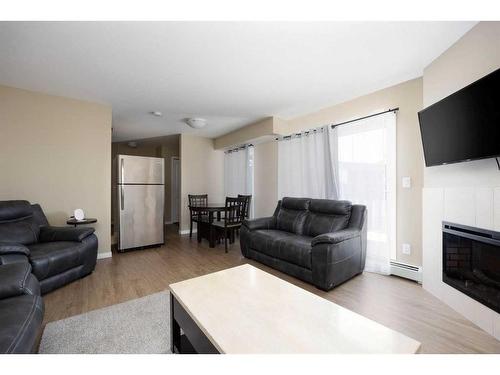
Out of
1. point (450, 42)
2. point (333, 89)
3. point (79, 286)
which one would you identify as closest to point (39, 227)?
point (79, 286)

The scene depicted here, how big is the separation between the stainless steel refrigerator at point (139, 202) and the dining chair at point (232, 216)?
111 centimetres

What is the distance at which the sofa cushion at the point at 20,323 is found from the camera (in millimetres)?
940

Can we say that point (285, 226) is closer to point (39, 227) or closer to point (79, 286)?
point (79, 286)

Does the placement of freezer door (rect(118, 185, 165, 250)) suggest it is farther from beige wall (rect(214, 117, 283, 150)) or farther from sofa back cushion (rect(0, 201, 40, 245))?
beige wall (rect(214, 117, 283, 150))

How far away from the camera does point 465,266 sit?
73.7 inches

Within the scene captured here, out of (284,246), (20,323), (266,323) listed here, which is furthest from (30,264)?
(284,246)

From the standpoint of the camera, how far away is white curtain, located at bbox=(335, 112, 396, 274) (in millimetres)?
2719

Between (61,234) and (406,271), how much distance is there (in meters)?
4.14

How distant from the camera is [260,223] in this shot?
3.37m

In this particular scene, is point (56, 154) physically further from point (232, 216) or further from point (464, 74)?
point (464, 74)

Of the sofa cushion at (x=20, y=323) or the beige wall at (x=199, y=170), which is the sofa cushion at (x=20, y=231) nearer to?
the sofa cushion at (x=20, y=323)

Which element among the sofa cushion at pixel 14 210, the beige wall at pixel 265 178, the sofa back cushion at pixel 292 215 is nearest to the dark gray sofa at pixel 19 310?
the sofa cushion at pixel 14 210

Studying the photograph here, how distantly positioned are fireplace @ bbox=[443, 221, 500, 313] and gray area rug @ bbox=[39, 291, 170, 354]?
7.86 feet

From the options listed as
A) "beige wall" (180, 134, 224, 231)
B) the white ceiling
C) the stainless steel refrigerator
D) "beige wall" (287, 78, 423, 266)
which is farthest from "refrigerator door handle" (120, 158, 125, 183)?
"beige wall" (287, 78, 423, 266)
